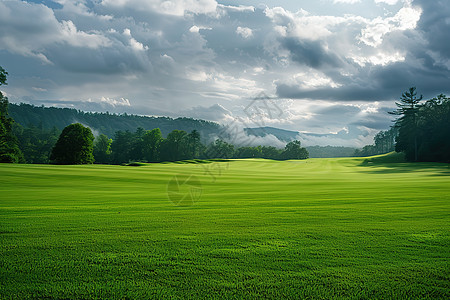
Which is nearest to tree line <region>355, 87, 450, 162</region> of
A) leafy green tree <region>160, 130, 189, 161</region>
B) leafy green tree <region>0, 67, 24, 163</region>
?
leafy green tree <region>160, 130, 189, 161</region>

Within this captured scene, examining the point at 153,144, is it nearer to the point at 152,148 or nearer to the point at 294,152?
the point at 152,148

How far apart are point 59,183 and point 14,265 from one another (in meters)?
17.4

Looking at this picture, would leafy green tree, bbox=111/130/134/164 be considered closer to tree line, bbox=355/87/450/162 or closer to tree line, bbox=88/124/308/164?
tree line, bbox=88/124/308/164

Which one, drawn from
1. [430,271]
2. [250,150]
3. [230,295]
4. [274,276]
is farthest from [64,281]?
[250,150]

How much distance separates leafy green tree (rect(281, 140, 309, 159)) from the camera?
450 ft

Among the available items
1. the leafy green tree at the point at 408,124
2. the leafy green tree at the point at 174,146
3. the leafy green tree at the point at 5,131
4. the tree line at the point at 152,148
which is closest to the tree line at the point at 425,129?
the leafy green tree at the point at 408,124

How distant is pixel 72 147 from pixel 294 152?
106 metres

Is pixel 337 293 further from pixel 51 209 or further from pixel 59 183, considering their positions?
pixel 59 183

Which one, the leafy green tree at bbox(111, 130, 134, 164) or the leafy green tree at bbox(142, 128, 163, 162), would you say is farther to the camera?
the leafy green tree at bbox(111, 130, 134, 164)

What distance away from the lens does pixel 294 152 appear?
138m

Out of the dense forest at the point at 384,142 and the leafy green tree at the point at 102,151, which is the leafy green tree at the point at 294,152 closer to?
the dense forest at the point at 384,142

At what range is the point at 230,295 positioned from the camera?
3848 millimetres

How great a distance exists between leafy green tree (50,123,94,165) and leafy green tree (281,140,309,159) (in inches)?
3985

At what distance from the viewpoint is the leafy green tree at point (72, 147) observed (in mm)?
53094
